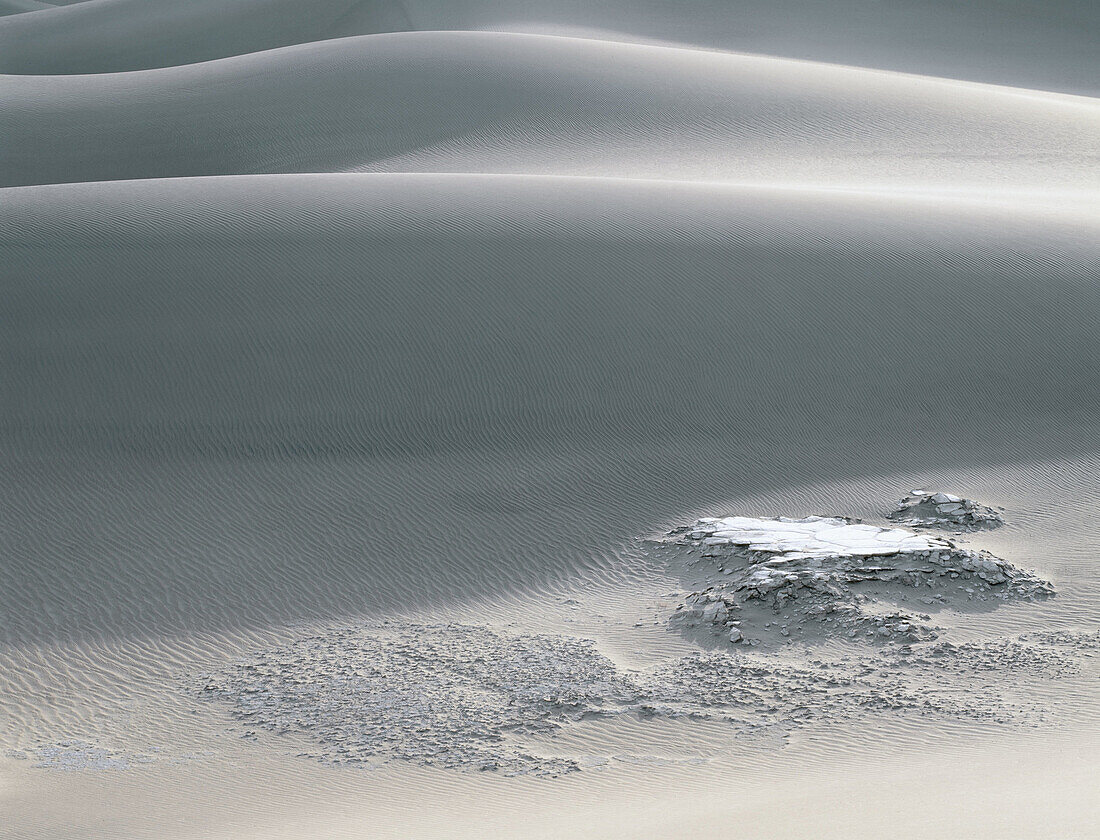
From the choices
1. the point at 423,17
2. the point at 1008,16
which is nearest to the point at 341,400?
the point at 423,17

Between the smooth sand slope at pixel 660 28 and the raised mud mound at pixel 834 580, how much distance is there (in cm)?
1937

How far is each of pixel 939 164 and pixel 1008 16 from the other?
16.5 m

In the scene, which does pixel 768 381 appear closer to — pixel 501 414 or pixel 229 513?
pixel 501 414

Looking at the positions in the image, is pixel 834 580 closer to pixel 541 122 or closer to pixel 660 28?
pixel 541 122

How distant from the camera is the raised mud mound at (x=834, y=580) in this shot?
5008 millimetres

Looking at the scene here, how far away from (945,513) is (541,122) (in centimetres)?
955

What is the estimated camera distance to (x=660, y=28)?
25.3 meters

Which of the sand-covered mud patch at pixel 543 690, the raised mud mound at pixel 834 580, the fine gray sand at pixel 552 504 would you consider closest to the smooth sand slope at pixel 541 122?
the fine gray sand at pixel 552 504

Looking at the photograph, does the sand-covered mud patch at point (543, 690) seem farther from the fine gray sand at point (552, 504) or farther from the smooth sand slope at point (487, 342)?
the smooth sand slope at point (487, 342)

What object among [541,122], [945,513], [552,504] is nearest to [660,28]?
[541,122]

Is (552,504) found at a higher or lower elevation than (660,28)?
lower

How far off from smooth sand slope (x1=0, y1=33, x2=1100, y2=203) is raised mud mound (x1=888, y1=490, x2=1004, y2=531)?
Result: 21.0ft

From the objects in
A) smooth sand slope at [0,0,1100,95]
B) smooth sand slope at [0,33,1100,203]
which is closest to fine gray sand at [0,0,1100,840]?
smooth sand slope at [0,33,1100,203]

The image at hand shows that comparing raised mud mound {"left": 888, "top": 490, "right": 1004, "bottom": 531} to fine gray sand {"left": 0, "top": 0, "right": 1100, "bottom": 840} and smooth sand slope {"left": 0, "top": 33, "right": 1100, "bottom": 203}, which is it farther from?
smooth sand slope {"left": 0, "top": 33, "right": 1100, "bottom": 203}
